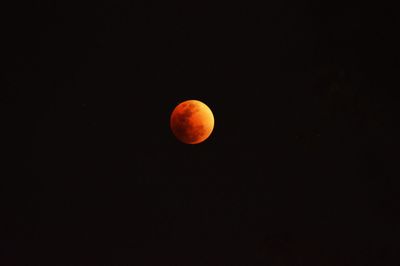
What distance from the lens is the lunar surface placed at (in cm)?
414

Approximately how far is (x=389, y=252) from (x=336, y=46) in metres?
3.59

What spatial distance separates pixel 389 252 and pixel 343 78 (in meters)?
3.06

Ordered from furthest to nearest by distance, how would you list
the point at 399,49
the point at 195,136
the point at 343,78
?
1. the point at 343,78
2. the point at 399,49
3. the point at 195,136

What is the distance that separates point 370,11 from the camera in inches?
232

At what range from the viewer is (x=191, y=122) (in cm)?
414

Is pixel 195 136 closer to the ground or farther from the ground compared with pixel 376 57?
closer to the ground

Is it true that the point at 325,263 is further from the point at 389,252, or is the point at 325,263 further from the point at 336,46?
the point at 336,46

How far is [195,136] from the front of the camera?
4.23 metres

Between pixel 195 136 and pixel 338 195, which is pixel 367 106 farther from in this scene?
pixel 195 136

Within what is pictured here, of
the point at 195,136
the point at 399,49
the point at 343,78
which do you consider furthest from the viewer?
the point at 343,78

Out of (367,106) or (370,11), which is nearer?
(370,11)

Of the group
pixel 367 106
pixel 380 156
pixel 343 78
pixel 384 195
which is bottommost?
pixel 384 195

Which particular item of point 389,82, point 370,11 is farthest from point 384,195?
point 370,11

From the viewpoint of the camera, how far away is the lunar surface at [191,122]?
13.6 ft
